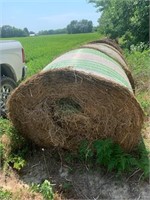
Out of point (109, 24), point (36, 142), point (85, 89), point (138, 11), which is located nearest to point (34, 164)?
point (36, 142)

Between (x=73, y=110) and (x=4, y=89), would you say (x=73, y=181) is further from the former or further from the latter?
(x=4, y=89)

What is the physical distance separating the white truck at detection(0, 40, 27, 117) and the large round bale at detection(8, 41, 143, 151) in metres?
1.35

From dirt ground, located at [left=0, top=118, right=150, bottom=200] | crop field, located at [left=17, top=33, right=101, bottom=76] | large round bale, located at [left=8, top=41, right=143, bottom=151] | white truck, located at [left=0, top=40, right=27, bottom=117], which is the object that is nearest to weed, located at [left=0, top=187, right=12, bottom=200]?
dirt ground, located at [left=0, top=118, right=150, bottom=200]

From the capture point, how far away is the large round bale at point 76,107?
4.00 metres

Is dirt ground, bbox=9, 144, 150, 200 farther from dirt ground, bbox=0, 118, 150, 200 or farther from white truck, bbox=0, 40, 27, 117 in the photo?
white truck, bbox=0, 40, 27, 117

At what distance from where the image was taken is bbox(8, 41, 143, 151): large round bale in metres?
4.00

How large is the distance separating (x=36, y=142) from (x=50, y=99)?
2.19ft

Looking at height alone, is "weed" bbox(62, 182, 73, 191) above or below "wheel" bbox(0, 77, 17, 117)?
below

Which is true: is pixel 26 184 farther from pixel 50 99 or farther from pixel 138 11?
pixel 138 11

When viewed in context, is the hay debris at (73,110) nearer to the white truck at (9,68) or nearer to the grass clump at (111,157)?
the grass clump at (111,157)

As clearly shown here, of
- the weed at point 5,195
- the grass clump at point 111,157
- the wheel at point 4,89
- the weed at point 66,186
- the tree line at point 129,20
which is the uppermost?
the tree line at point 129,20

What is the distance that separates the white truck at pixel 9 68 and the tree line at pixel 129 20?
8723 mm

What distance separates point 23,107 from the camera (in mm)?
4371

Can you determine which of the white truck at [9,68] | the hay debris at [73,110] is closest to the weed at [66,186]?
the hay debris at [73,110]
